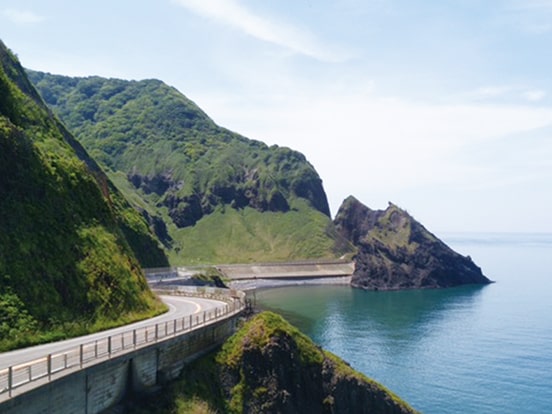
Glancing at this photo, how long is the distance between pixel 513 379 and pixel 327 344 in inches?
1255

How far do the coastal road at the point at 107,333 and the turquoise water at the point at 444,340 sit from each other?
28.3 metres

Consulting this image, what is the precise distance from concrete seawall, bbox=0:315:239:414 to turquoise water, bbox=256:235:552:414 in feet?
109

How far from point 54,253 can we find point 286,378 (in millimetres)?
21582

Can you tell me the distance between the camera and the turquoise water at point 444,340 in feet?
232

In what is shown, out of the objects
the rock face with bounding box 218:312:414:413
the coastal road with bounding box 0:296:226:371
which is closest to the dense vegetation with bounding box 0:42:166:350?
the coastal road with bounding box 0:296:226:371

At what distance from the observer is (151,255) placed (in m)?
137

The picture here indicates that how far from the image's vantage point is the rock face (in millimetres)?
45062

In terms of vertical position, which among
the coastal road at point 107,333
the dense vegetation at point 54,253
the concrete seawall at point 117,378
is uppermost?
the dense vegetation at point 54,253

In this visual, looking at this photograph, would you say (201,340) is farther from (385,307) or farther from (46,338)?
(385,307)

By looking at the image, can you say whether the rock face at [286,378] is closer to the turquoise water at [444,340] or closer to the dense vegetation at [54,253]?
the dense vegetation at [54,253]

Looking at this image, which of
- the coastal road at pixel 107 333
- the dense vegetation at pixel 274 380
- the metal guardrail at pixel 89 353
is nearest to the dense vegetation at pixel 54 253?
the coastal road at pixel 107 333

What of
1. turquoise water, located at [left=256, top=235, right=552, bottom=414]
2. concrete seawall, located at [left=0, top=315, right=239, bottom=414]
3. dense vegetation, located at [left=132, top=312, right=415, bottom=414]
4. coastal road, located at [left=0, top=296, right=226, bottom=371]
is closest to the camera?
concrete seawall, located at [left=0, top=315, right=239, bottom=414]

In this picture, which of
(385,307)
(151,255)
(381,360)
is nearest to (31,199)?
(381,360)

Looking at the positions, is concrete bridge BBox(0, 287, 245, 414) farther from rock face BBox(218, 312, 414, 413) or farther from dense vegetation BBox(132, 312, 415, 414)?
rock face BBox(218, 312, 414, 413)
